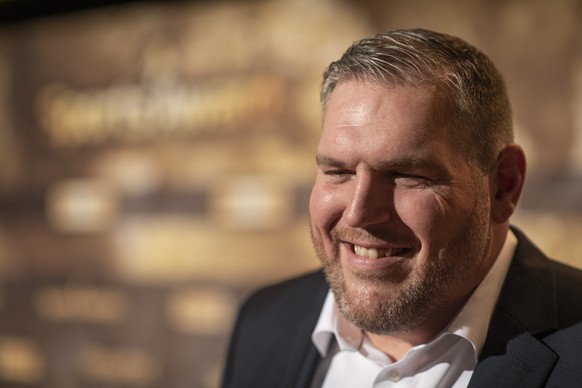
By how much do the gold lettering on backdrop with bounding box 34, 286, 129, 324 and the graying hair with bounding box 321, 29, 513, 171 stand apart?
2.19 metres

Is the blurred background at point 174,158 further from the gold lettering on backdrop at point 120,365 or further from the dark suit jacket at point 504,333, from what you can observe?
the dark suit jacket at point 504,333

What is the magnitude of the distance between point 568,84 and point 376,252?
4.13 feet

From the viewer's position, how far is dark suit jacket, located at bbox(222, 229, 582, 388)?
3.75 ft

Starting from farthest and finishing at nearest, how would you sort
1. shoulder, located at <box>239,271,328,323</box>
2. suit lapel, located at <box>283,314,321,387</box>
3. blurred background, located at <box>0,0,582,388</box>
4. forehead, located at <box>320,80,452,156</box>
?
blurred background, located at <box>0,0,582,388</box> → shoulder, located at <box>239,271,328,323</box> → suit lapel, located at <box>283,314,321,387</box> → forehead, located at <box>320,80,452,156</box>

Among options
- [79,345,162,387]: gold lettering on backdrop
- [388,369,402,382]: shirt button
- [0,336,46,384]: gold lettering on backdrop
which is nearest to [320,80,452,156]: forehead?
[388,369,402,382]: shirt button

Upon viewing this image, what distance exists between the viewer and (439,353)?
1.25 meters

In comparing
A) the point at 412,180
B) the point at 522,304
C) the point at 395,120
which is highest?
the point at 395,120

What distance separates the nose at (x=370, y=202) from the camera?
114cm

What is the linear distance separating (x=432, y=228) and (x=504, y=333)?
9.8 inches

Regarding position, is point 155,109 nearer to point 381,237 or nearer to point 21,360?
point 21,360

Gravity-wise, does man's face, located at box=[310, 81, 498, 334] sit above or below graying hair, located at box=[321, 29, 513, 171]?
below

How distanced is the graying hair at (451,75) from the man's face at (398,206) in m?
0.02

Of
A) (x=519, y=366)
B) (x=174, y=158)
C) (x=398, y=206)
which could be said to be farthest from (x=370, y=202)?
(x=174, y=158)

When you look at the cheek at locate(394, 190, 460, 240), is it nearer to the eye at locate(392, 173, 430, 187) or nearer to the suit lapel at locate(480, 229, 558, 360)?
the eye at locate(392, 173, 430, 187)
